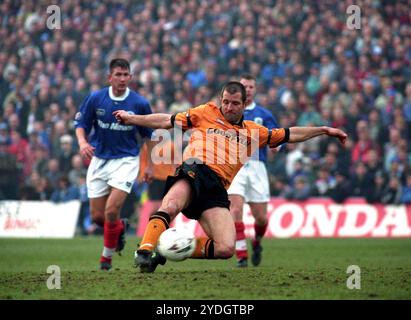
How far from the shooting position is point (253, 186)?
45.4 ft

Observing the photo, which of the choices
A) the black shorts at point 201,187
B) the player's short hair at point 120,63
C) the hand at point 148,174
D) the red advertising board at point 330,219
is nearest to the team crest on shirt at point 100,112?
the player's short hair at point 120,63

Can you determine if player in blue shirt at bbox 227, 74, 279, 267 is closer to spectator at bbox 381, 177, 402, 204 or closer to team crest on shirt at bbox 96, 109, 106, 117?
team crest on shirt at bbox 96, 109, 106, 117

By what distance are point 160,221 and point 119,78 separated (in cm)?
336

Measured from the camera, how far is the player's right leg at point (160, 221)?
9.44 m

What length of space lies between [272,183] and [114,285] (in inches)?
514

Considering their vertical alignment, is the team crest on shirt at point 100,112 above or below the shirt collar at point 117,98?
below

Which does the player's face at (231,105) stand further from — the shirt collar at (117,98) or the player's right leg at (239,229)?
the player's right leg at (239,229)

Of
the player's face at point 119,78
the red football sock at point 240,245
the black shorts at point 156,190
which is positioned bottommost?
the red football sock at point 240,245

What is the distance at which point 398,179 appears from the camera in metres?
20.9

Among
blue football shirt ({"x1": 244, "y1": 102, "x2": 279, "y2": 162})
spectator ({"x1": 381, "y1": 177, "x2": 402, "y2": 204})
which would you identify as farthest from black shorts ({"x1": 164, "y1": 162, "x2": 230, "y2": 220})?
spectator ({"x1": 381, "y1": 177, "x2": 402, "y2": 204})

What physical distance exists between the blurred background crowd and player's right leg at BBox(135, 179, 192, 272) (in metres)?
11.1

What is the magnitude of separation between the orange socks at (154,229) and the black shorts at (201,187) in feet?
1.80
